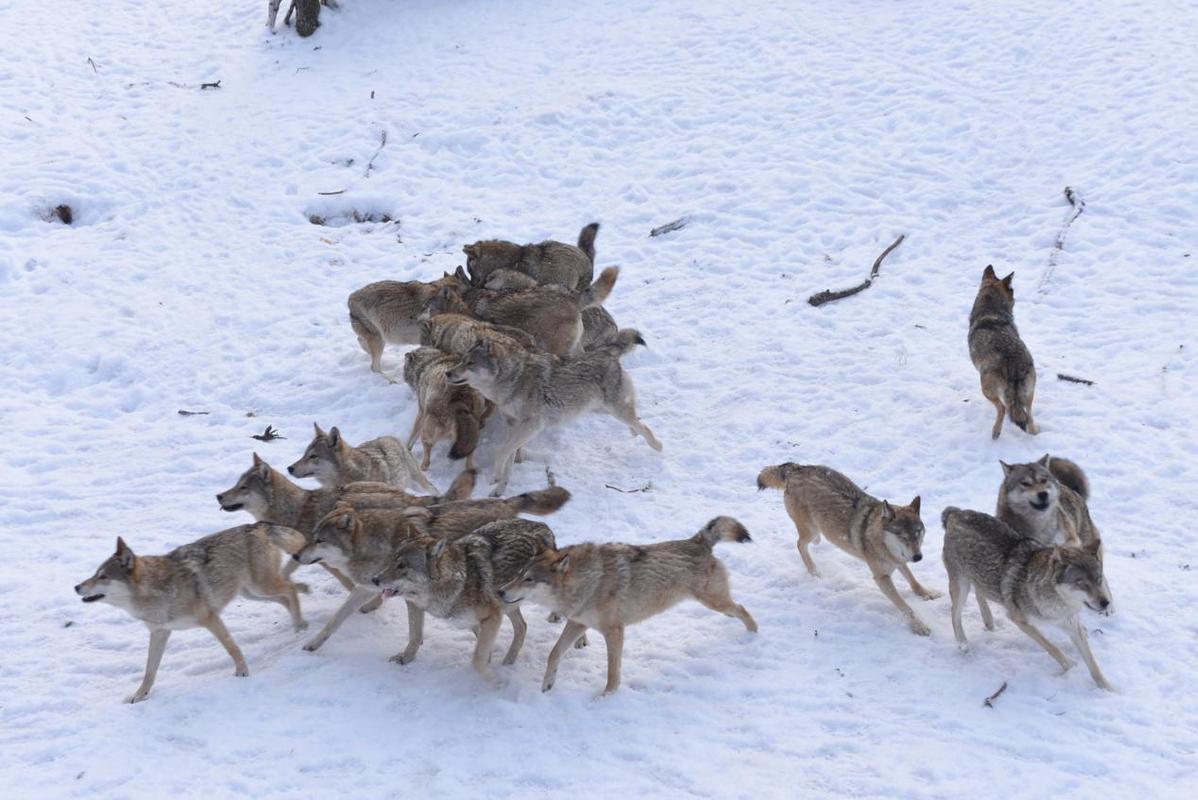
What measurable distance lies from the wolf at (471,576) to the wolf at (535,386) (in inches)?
98.2

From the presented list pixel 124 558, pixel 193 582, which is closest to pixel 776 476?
pixel 193 582

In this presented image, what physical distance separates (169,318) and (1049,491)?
1082 centimetres

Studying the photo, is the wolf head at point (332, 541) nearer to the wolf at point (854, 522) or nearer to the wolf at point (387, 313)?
the wolf at point (854, 522)

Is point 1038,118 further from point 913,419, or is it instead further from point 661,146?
point 913,419

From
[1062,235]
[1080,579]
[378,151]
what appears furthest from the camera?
[378,151]

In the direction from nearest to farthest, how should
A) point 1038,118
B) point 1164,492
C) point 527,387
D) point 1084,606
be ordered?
point 1084,606, point 1164,492, point 527,387, point 1038,118

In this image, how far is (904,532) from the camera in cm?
848

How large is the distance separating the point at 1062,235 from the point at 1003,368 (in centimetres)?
470

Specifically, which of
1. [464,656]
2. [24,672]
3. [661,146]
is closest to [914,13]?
[661,146]

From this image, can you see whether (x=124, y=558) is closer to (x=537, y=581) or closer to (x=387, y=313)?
(x=537, y=581)

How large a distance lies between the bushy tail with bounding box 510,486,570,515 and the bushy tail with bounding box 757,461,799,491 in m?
1.99

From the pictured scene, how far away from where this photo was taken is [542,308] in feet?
40.3

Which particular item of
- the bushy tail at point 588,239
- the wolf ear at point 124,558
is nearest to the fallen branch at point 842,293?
the bushy tail at point 588,239

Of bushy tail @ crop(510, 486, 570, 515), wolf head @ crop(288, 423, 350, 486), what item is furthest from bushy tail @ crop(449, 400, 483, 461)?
bushy tail @ crop(510, 486, 570, 515)
